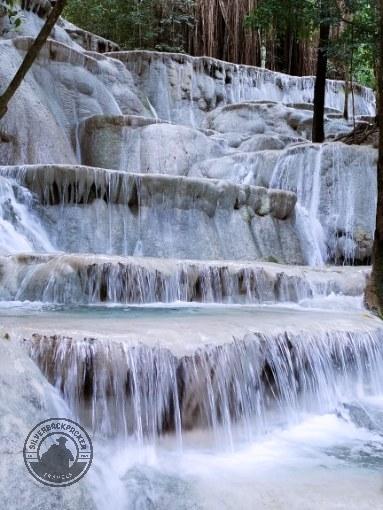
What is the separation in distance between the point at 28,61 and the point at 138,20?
16.5 metres

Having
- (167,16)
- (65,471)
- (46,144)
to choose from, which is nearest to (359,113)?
(167,16)

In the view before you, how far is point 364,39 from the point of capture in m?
10.3

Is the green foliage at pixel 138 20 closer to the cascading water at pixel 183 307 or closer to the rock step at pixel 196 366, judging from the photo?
the cascading water at pixel 183 307

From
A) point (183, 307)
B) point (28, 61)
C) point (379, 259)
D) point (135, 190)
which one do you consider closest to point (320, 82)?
point (135, 190)

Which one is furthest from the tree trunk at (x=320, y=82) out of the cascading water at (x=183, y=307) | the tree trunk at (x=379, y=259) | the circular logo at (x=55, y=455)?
the circular logo at (x=55, y=455)

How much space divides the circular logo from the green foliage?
17653 mm

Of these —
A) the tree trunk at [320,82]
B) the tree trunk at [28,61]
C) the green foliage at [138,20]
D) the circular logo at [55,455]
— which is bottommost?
the circular logo at [55,455]

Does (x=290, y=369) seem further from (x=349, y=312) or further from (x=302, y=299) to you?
(x=302, y=299)

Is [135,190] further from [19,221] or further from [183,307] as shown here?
[183,307]

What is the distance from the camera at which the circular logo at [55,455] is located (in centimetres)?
237

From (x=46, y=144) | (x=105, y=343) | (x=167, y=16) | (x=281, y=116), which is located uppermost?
(x=167, y=16)

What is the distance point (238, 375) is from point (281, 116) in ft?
40.2

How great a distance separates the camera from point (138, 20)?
719 inches

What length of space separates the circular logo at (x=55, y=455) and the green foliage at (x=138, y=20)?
57.9 feet
